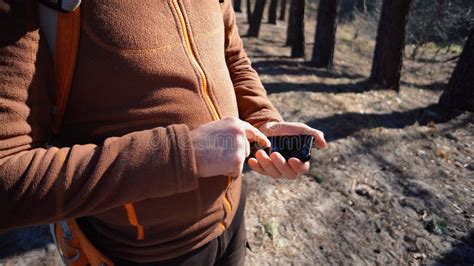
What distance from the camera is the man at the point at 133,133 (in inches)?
33.3

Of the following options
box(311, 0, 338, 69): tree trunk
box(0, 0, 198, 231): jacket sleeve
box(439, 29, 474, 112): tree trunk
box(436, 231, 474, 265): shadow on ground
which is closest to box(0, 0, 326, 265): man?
box(0, 0, 198, 231): jacket sleeve

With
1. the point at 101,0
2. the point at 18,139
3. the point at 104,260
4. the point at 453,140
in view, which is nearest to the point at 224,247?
the point at 104,260

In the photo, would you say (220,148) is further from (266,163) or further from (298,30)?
(298,30)

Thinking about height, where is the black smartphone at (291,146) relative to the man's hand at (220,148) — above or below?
below

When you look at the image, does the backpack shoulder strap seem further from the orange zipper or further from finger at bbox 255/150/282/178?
finger at bbox 255/150/282/178

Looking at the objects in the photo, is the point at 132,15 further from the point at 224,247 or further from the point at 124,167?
the point at 224,247

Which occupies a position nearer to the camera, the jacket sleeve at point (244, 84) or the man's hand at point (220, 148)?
the man's hand at point (220, 148)

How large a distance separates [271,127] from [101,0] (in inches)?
28.5

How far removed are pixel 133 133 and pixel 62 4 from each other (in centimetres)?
36

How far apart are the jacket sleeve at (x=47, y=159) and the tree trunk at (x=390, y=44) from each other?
694 cm

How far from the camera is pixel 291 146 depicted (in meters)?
1.19

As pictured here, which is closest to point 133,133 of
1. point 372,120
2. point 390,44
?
point 372,120

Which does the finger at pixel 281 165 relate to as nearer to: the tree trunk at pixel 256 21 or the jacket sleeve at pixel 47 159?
the jacket sleeve at pixel 47 159
